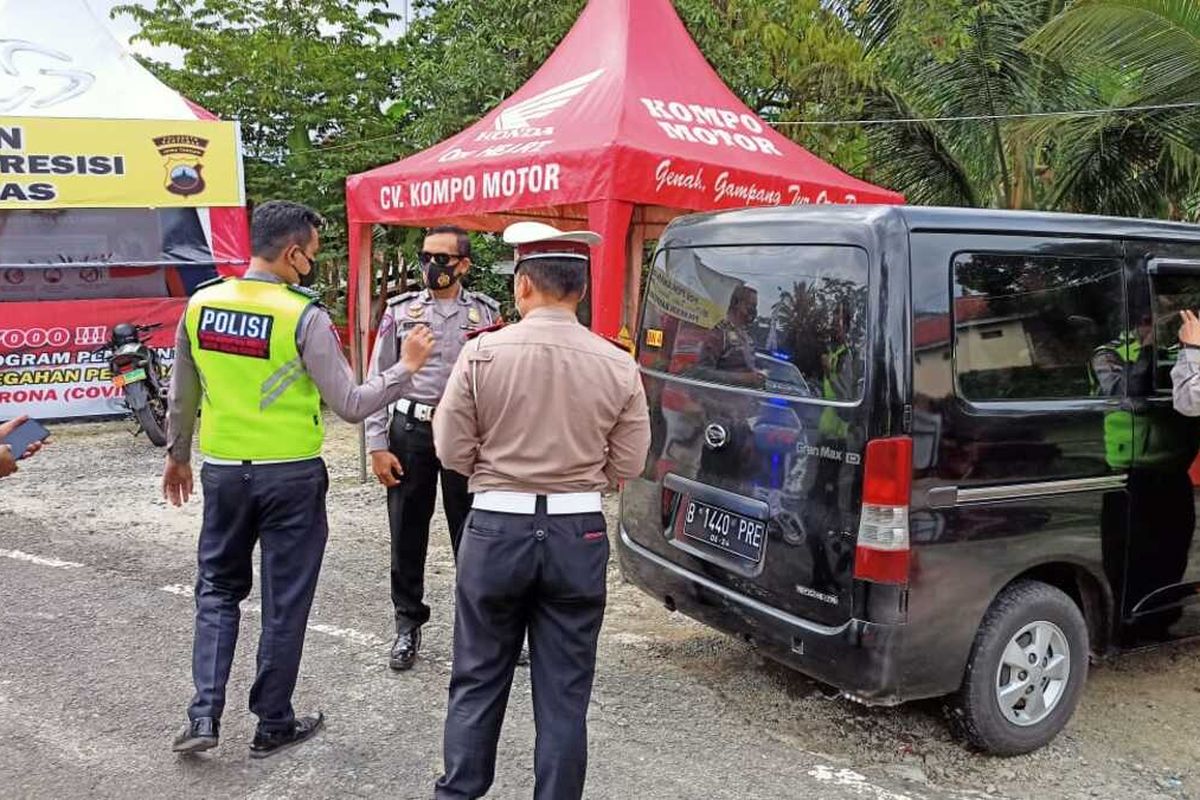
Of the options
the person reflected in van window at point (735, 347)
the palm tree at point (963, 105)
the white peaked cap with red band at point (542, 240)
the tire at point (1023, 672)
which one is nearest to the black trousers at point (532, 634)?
the white peaked cap with red band at point (542, 240)

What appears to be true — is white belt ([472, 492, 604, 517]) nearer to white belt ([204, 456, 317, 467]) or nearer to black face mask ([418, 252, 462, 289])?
white belt ([204, 456, 317, 467])

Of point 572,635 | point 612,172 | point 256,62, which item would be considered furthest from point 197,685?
point 256,62

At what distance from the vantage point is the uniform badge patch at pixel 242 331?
10.4ft

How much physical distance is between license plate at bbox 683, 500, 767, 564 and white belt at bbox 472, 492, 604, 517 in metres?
1.01

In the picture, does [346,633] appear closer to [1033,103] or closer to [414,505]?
[414,505]

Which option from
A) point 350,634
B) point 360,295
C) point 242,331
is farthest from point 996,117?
point 242,331

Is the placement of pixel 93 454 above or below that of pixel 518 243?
below

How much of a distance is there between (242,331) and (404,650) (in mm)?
1603

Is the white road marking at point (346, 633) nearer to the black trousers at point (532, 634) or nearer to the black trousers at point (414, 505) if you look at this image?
the black trousers at point (414, 505)

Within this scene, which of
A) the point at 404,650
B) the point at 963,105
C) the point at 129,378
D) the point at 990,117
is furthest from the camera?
the point at 963,105

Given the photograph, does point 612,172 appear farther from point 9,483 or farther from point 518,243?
point 9,483

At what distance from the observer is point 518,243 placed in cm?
268

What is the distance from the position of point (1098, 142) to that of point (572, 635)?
936 cm

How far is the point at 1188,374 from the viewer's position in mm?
3559
